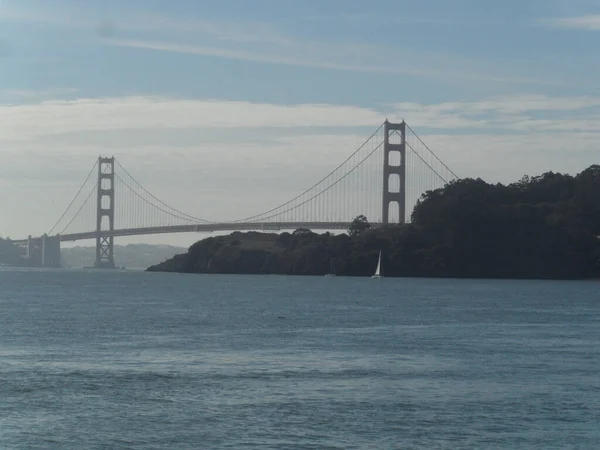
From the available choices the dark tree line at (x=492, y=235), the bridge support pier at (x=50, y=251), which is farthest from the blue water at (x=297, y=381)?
the bridge support pier at (x=50, y=251)

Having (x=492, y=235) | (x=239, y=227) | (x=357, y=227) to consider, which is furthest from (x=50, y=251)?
(x=492, y=235)

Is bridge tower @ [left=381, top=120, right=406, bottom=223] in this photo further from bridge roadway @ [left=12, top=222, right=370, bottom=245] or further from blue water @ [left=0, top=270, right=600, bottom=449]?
blue water @ [left=0, top=270, right=600, bottom=449]

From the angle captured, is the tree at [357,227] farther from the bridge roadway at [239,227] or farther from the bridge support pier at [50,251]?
the bridge support pier at [50,251]

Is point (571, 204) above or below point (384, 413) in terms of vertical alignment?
above

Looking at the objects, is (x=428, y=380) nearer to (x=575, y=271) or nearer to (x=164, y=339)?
(x=164, y=339)

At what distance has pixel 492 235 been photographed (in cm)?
10150

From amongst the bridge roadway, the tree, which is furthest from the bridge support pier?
the tree

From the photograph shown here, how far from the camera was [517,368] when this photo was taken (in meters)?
26.9

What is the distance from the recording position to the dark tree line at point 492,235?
99.8 meters

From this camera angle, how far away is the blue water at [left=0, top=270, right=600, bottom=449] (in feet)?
61.4

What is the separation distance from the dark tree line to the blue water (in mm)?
55635

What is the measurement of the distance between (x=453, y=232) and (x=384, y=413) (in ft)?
265

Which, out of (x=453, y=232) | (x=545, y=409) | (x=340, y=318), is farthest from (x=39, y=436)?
(x=453, y=232)

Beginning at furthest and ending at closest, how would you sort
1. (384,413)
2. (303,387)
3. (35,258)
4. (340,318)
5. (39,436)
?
(35,258) < (340,318) < (303,387) < (384,413) < (39,436)
